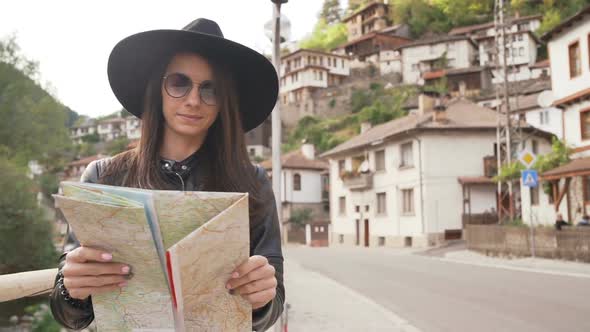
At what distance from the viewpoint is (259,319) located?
1.78 m

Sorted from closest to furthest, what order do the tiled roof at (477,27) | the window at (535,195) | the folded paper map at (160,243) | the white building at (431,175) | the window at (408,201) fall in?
the folded paper map at (160,243) → the window at (535,195) → the white building at (431,175) → the window at (408,201) → the tiled roof at (477,27)

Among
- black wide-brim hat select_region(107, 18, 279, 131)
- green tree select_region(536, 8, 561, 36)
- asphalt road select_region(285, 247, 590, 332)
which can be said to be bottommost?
asphalt road select_region(285, 247, 590, 332)

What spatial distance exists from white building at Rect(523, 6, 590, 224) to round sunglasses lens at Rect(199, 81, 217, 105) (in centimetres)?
2212

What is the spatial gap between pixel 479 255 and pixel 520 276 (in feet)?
26.0

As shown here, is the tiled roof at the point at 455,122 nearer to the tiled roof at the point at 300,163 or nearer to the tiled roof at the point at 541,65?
the tiled roof at the point at 300,163

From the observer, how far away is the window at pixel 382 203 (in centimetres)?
3538

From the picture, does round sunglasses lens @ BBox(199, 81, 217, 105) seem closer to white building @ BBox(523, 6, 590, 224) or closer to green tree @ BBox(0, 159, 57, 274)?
green tree @ BBox(0, 159, 57, 274)

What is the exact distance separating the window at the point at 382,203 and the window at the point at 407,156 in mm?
3135

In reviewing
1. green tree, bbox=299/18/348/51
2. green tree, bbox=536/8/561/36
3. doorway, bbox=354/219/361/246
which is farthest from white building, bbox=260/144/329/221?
green tree, bbox=299/18/348/51

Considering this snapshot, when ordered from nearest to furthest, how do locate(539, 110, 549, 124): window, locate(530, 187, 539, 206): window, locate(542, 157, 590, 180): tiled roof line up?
locate(542, 157, 590, 180): tiled roof
locate(530, 187, 539, 206): window
locate(539, 110, 549, 124): window

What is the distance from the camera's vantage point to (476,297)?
10.9 m

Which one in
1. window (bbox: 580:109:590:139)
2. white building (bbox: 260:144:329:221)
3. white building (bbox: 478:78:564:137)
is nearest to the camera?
window (bbox: 580:109:590:139)

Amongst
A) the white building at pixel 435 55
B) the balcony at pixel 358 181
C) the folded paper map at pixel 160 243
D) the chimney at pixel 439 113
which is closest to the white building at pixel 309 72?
the white building at pixel 435 55

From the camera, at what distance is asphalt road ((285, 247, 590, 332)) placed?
8.33 meters
